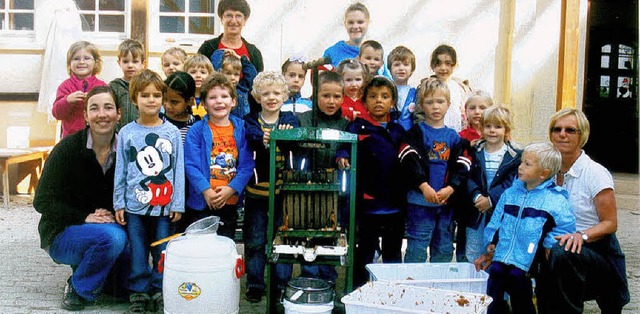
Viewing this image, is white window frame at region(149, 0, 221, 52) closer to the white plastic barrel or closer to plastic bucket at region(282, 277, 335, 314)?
the white plastic barrel

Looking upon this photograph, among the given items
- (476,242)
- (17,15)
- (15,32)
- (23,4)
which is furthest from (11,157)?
(476,242)

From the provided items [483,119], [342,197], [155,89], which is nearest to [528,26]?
[483,119]

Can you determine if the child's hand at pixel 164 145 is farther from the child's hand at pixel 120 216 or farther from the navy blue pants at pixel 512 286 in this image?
the navy blue pants at pixel 512 286

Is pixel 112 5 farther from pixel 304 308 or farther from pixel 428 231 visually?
pixel 304 308

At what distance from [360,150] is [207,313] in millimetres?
1476

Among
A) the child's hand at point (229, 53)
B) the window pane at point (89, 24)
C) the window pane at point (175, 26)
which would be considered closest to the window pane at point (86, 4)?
the window pane at point (89, 24)

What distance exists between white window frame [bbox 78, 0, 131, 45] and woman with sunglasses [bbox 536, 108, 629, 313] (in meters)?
6.27

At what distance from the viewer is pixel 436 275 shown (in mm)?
4473

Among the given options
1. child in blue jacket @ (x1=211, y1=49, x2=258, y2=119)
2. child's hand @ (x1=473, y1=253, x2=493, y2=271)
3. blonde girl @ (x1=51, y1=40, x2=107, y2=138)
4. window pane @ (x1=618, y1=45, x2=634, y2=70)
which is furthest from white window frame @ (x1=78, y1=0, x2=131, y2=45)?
window pane @ (x1=618, y1=45, x2=634, y2=70)

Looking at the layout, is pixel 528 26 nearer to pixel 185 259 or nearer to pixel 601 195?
pixel 601 195

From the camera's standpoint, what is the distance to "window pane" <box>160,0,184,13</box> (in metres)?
9.16

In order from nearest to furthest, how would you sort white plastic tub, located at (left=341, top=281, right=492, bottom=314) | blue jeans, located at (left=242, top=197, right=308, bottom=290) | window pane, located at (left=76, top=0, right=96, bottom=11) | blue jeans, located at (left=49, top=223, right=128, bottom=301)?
1. white plastic tub, located at (left=341, top=281, right=492, bottom=314)
2. blue jeans, located at (left=49, top=223, right=128, bottom=301)
3. blue jeans, located at (left=242, top=197, right=308, bottom=290)
4. window pane, located at (left=76, top=0, right=96, bottom=11)

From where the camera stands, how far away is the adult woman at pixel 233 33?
5770mm

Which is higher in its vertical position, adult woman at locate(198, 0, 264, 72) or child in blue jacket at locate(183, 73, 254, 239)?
adult woman at locate(198, 0, 264, 72)
